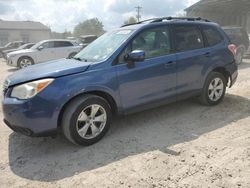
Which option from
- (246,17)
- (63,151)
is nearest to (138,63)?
(63,151)

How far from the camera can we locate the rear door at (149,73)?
4.40 m

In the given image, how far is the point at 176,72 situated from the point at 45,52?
1094cm

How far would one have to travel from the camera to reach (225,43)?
578cm

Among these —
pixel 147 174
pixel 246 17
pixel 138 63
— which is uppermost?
pixel 246 17

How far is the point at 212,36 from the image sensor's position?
5.64 meters

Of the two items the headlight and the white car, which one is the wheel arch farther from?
the white car

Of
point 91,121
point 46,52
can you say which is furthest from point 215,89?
point 46,52

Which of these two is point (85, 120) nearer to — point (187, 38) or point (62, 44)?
point (187, 38)

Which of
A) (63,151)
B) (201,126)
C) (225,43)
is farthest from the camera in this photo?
(225,43)

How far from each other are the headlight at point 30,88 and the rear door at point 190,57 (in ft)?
7.81

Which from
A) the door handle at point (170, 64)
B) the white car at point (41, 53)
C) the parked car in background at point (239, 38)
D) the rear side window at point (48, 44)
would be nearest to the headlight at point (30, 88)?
the door handle at point (170, 64)

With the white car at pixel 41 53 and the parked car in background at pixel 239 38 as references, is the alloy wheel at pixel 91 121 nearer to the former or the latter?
the parked car in background at pixel 239 38

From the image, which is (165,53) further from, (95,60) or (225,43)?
(225,43)

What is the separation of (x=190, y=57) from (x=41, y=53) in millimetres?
10883
